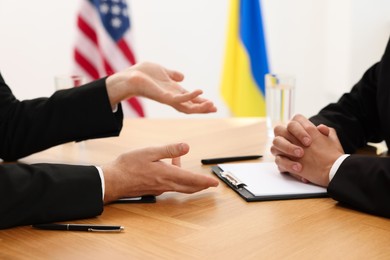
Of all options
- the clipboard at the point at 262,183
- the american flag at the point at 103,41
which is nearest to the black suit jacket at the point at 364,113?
the clipboard at the point at 262,183

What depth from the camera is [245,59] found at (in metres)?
3.51

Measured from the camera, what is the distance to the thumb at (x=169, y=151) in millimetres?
1254

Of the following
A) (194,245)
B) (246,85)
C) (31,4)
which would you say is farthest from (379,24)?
(194,245)

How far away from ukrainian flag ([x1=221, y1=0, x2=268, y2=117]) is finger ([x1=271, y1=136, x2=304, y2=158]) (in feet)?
6.16

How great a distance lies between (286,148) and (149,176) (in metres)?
0.39

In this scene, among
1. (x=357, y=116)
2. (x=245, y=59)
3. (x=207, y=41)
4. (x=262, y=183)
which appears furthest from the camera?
(x=207, y=41)

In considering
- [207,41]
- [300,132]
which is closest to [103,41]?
[207,41]

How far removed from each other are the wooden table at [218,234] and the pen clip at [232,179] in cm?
2

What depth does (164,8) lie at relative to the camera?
4031 millimetres

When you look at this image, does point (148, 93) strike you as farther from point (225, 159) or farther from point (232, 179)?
point (232, 179)

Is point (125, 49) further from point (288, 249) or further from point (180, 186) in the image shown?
point (288, 249)

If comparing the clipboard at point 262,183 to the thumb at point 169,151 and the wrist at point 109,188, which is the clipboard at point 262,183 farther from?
the wrist at point 109,188

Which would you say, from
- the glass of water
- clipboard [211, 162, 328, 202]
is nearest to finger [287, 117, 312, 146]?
clipboard [211, 162, 328, 202]

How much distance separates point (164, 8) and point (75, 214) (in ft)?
10.1
